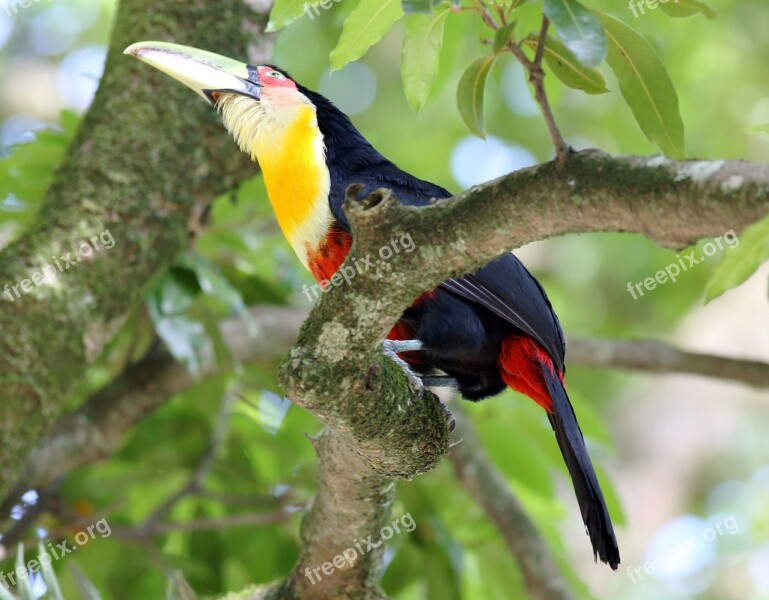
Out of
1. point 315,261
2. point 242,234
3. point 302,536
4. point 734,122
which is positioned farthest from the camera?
point 734,122

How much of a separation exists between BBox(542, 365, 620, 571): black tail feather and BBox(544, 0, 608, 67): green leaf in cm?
127

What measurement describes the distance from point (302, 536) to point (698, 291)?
503 centimetres

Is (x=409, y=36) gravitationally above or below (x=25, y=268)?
above

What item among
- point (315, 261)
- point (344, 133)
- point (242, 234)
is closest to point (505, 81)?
point (242, 234)

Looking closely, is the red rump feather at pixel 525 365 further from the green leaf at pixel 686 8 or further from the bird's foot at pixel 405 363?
the green leaf at pixel 686 8

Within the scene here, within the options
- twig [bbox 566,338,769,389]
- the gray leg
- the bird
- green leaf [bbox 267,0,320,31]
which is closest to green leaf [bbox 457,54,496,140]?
green leaf [bbox 267,0,320,31]

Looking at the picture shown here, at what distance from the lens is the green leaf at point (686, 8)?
2042mm

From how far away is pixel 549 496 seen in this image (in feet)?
12.7

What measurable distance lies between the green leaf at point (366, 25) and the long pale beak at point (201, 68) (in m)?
1.12

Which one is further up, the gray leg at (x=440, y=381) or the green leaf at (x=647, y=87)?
the green leaf at (x=647, y=87)

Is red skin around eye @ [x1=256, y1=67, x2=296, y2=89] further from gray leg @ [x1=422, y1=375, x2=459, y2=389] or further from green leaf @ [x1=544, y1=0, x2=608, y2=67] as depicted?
green leaf @ [x1=544, y1=0, x2=608, y2=67]

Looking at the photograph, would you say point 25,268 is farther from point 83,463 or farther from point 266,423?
point 266,423

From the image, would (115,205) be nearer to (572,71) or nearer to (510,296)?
(510,296)

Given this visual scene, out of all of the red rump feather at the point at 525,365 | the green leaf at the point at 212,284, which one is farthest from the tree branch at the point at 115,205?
the red rump feather at the point at 525,365
